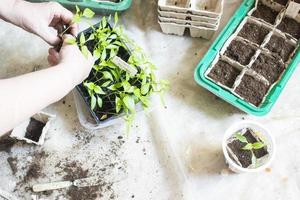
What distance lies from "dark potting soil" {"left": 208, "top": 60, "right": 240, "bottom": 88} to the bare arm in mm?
462

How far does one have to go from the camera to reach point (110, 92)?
1.26 m

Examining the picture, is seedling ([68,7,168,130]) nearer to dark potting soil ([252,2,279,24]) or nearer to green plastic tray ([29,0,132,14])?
green plastic tray ([29,0,132,14])

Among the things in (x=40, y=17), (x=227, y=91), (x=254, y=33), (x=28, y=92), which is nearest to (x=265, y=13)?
(x=254, y=33)

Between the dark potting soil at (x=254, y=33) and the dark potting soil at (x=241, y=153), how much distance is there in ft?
1.28

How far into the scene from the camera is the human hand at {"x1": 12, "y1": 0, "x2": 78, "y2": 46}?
1104mm

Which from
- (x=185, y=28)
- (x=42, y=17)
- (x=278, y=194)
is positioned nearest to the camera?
(x=42, y=17)

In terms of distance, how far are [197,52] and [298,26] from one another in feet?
1.22

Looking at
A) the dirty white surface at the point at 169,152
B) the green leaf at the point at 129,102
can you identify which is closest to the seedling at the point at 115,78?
the green leaf at the point at 129,102

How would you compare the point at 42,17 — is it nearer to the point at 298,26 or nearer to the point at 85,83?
the point at 85,83

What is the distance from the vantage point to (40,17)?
3.66 feet

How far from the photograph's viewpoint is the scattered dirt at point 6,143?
1.32 metres

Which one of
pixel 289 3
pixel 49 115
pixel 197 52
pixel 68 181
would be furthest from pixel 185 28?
pixel 68 181

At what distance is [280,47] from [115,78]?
603 millimetres

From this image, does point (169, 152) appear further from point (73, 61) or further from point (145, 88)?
point (73, 61)
